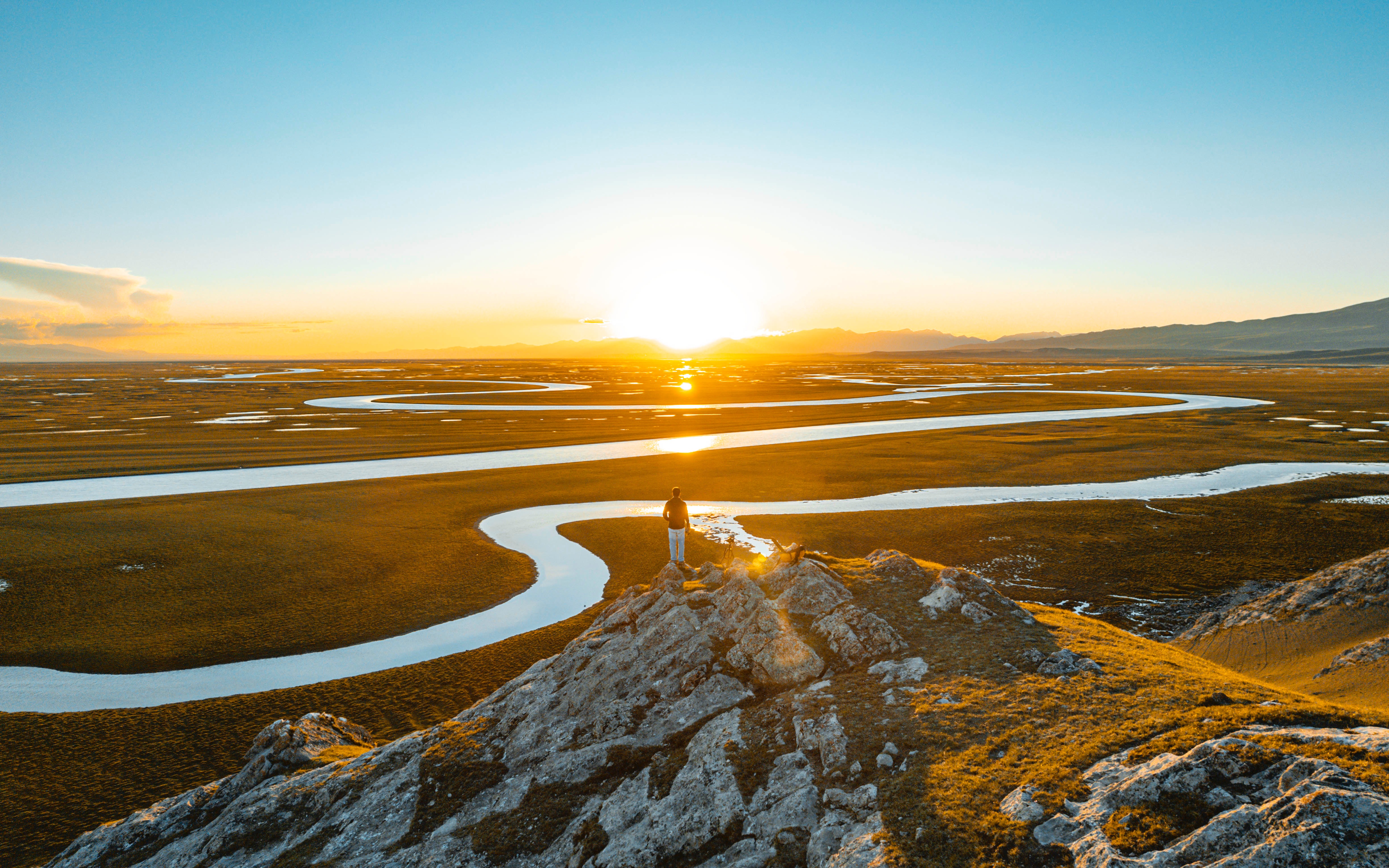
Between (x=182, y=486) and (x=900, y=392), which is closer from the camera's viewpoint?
(x=182, y=486)

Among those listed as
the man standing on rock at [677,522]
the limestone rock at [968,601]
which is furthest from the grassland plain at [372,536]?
the limestone rock at [968,601]

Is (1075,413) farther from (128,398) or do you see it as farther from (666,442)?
(128,398)

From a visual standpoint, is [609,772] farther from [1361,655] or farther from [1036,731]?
[1361,655]

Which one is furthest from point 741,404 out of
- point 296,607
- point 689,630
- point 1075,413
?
point 689,630

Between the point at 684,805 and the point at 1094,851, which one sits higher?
the point at 1094,851

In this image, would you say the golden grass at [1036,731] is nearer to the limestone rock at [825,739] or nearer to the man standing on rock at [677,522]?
the limestone rock at [825,739]

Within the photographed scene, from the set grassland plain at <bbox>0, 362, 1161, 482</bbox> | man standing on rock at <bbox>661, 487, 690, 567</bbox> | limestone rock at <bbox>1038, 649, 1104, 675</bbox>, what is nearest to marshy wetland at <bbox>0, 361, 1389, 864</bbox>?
grassland plain at <bbox>0, 362, 1161, 482</bbox>

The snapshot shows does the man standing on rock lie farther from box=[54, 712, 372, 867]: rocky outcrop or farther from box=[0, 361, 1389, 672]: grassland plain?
box=[0, 361, 1389, 672]: grassland plain
